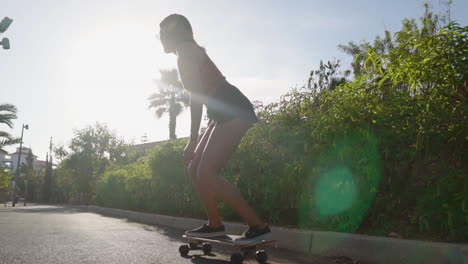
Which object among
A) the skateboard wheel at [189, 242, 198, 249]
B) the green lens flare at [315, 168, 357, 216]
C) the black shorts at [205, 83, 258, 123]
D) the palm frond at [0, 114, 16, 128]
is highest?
the palm frond at [0, 114, 16, 128]

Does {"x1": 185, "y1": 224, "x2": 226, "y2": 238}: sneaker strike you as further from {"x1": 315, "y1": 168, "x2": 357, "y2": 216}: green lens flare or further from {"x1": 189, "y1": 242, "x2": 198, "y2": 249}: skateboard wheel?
{"x1": 315, "y1": 168, "x2": 357, "y2": 216}: green lens flare

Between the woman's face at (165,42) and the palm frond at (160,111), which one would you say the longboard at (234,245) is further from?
the palm frond at (160,111)

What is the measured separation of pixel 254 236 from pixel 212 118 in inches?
42.8

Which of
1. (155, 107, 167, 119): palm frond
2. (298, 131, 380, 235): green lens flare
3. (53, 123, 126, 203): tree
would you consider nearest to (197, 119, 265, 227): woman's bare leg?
(298, 131, 380, 235): green lens flare

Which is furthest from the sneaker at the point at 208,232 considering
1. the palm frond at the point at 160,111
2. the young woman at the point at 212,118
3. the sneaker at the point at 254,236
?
the palm frond at the point at 160,111

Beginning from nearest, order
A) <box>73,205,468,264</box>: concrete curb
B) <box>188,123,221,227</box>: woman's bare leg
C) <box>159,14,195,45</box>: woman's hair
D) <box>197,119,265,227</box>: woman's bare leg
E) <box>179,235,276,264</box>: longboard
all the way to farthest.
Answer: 1. <box>73,205,468,264</box>: concrete curb
2. <box>179,235,276,264</box>: longboard
3. <box>197,119,265,227</box>: woman's bare leg
4. <box>188,123,221,227</box>: woman's bare leg
5. <box>159,14,195,45</box>: woman's hair

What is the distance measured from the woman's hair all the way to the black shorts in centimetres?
59

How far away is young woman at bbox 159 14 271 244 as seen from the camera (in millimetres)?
3203

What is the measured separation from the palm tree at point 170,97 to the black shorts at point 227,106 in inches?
1151

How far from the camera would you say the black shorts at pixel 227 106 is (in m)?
3.36

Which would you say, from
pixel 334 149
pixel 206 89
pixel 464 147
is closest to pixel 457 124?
pixel 464 147

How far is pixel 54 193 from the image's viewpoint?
173 ft

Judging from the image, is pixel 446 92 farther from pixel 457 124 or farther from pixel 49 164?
pixel 49 164

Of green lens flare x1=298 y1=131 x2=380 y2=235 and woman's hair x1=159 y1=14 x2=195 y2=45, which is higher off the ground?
woman's hair x1=159 y1=14 x2=195 y2=45
